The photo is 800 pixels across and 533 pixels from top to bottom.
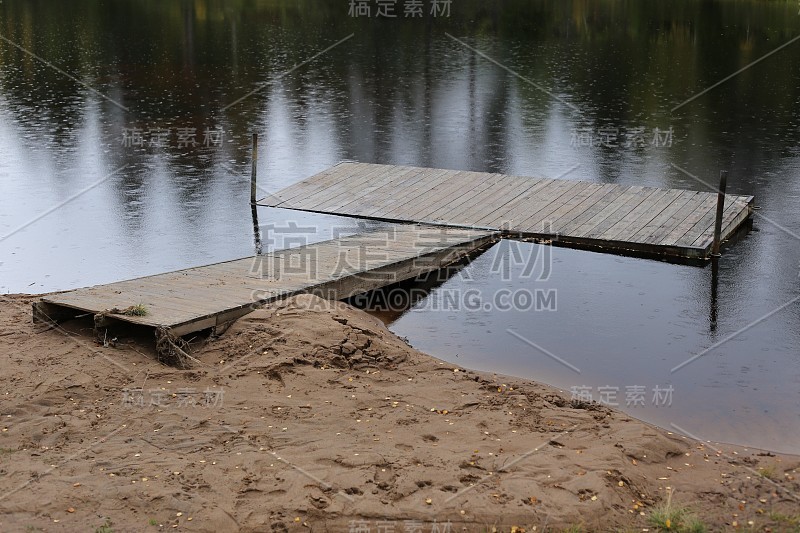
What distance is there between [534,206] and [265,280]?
17.4 ft

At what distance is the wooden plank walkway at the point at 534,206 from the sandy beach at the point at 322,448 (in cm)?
478

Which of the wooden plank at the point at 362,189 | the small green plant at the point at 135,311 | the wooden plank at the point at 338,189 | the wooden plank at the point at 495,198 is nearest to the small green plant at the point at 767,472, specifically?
the small green plant at the point at 135,311

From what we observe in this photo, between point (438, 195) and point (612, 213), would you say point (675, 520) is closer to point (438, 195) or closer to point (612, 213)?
point (612, 213)

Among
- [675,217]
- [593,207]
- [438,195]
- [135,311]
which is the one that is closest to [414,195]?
[438,195]

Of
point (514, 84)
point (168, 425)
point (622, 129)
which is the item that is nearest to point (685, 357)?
point (168, 425)

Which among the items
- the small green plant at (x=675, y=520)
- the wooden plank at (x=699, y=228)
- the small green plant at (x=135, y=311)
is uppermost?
the small green plant at (x=135, y=311)

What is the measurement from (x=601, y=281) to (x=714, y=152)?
803 centimetres

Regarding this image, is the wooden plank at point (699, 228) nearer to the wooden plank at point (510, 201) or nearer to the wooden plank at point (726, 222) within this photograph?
the wooden plank at point (726, 222)

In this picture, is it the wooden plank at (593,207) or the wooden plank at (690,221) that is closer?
the wooden plank at (690,221)

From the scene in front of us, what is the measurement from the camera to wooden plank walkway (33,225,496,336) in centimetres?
965

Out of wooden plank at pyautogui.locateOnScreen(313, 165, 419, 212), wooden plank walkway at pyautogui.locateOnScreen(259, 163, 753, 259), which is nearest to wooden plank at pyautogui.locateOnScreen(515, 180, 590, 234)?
wooden plank walkway at pyautogui.locateOnScreen(259, 163, 753, 259)

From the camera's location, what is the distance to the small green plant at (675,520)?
6.45 metres

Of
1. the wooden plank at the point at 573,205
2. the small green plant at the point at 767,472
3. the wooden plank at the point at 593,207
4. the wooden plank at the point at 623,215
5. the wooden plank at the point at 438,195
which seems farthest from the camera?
the wooden plank at the point at 438,195

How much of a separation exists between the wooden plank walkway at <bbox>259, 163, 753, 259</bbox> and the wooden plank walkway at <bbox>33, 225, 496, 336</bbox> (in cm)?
87
